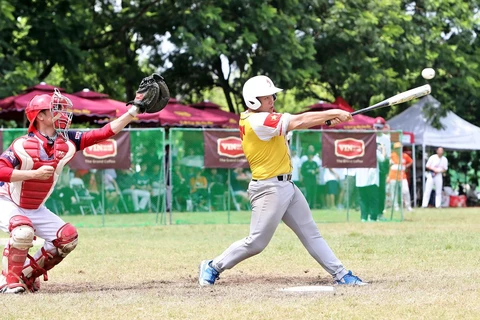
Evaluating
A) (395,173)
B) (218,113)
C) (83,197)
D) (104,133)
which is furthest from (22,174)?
(218,113)

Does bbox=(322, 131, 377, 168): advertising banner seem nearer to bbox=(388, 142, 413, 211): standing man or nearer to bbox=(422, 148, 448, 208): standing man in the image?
bbox=(388, 142, 413, 211): standing man

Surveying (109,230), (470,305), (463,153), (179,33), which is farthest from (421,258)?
(463,153)

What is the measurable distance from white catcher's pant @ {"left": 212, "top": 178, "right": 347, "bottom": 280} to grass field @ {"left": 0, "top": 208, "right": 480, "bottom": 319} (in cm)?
33

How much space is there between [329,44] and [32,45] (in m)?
10.1

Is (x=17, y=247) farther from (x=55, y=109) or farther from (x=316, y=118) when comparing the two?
(x=316, y=118)

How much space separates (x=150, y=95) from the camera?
9.77 metres

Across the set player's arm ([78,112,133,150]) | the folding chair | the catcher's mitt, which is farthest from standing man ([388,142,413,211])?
player's arm ([78,112,133,150])

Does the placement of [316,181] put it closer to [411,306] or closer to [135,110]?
[135,110]

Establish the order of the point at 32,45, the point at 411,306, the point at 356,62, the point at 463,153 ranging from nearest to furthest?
1. the point at 411,306
2. the point at 32,45
3. the point at 356,62
4. the point at 463,153

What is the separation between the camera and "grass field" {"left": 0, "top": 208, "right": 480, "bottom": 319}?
7773 millimetres

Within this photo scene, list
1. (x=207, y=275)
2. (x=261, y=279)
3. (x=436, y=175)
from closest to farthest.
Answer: (x=207, y=275), (x=261, y=279), (x=436, y=175)

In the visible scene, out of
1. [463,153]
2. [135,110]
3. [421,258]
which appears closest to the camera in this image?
[135,110]

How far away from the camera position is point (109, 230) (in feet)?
62.9

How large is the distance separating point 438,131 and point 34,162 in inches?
943
